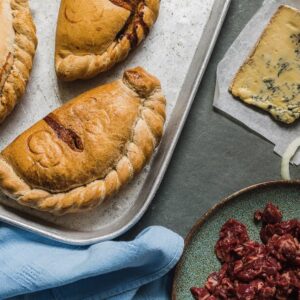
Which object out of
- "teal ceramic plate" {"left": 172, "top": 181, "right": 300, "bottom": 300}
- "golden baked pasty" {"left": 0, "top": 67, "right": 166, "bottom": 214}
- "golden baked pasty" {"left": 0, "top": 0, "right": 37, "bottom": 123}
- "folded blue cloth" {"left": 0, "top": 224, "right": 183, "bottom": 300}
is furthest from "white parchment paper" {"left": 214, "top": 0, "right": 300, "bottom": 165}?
"golden baked pasty" {"left": 0, "top": 0, "right": 37, "bottom": 123}

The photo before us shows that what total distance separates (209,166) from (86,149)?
372mm

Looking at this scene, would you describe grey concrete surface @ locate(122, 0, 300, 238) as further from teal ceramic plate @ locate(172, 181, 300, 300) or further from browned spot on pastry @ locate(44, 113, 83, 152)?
browned spot on pastry @ locate(44, 113, 83, 152)

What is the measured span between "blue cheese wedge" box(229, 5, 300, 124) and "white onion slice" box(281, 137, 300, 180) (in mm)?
62

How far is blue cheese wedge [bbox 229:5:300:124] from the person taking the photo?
1748mm

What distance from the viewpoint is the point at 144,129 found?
1.62 metres

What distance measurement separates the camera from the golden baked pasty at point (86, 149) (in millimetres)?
1599

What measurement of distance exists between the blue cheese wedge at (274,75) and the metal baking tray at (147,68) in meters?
0.14

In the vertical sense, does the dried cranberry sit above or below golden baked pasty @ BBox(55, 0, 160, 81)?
below

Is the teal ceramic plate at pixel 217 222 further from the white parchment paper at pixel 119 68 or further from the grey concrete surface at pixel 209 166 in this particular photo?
the white parchment paper at pixel 119 68

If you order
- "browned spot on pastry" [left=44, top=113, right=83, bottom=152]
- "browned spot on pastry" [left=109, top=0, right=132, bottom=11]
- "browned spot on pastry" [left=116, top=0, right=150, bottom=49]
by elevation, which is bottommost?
"browned spot on pastry" [left=44, top=113, right=83, bottom=152]

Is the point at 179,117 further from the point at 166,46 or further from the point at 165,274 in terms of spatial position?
the point at 165,274

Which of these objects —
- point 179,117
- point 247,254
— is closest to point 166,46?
point 179,117

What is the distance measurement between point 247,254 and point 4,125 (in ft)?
2.44

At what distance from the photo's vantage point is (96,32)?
5.37 ft
